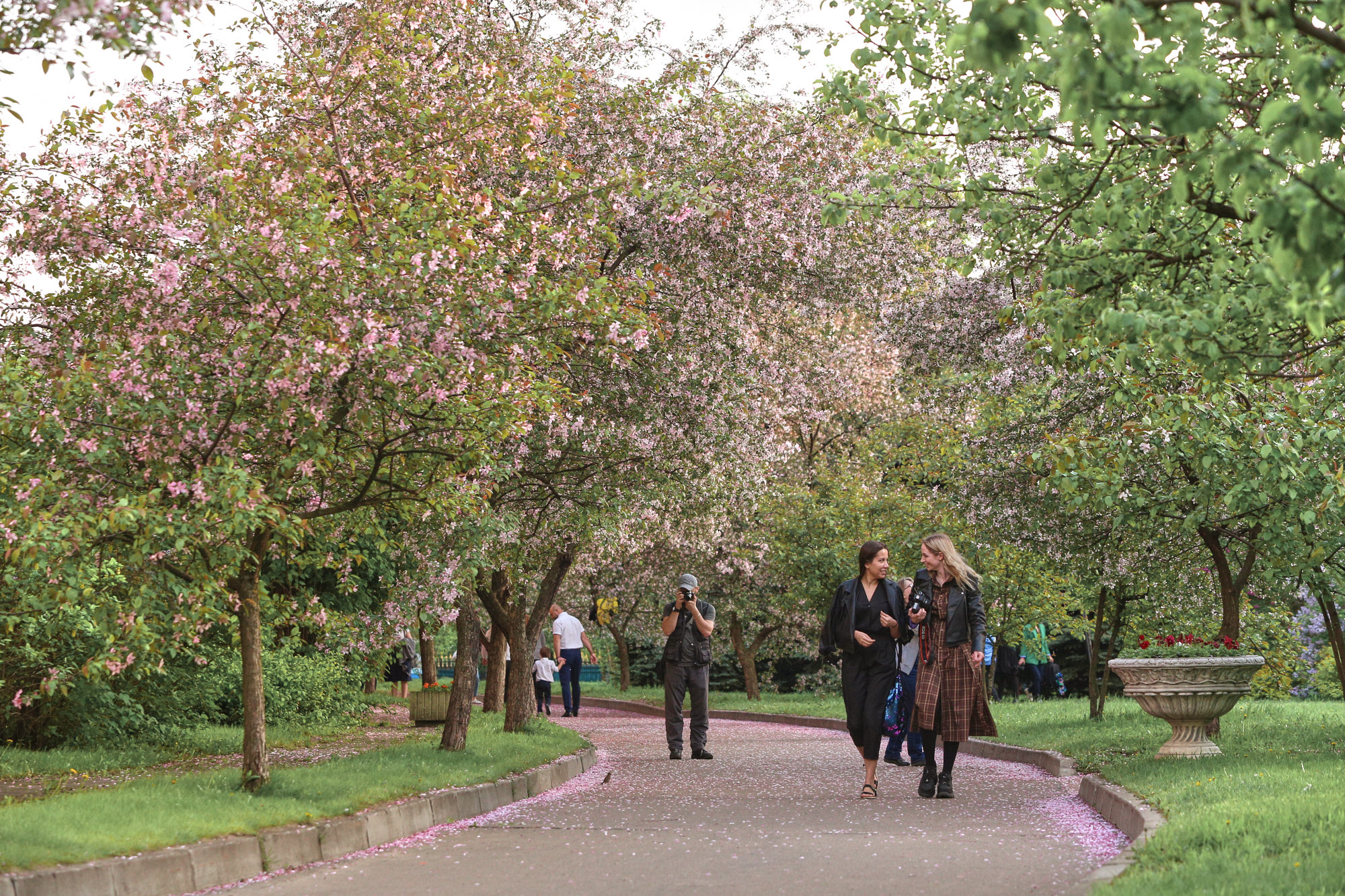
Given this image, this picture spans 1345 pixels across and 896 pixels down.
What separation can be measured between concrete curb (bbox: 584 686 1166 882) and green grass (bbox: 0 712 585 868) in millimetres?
1035

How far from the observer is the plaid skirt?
10.2 m

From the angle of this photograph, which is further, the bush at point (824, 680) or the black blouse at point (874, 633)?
the bush at point (824, 680)

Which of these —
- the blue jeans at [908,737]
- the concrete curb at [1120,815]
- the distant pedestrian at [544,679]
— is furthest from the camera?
the distant pedestrian at [544,679]

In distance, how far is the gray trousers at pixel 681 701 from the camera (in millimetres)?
16234

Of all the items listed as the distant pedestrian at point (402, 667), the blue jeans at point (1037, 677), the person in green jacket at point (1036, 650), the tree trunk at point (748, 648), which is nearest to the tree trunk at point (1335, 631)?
the person in green jacket at point (1036, 650)

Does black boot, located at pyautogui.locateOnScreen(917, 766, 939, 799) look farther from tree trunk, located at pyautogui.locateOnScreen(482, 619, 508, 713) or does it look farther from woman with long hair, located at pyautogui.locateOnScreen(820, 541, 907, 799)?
tree trunk, located at pyautogui.locateOnScreen(482, 619, 508, 713)

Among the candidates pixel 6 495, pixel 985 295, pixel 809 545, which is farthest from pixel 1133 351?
pixel 809 545

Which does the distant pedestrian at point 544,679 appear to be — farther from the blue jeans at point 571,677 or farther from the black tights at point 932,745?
the black tights at point 932,745

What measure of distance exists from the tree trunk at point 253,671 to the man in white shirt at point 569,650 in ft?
59.5

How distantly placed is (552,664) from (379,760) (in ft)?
59.6

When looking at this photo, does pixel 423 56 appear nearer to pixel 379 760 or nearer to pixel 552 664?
pixel 379 760

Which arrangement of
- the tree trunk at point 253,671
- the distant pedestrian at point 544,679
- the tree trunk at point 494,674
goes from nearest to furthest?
1. the tree trunk at point 253,671
2. the tree trunk at point 494,674
3. the distant pedestrian at point 544,679

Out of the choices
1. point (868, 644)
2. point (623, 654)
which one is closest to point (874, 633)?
point (868, 644)

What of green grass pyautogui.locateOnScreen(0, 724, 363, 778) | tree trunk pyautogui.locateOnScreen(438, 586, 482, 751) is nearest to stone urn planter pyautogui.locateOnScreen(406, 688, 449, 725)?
green grass pyautogui.locateOnScreen(0, 724, 363, 778)
